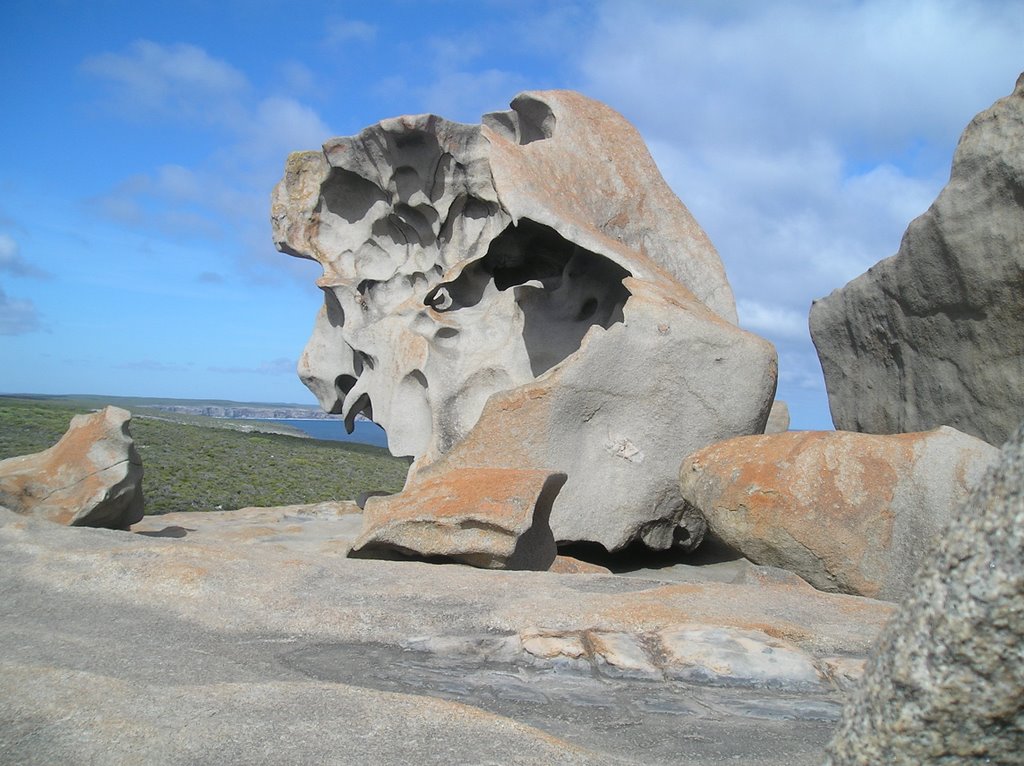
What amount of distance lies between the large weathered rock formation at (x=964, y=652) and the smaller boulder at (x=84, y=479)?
6766 millimetres

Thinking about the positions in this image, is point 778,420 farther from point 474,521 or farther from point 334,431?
point 334,431

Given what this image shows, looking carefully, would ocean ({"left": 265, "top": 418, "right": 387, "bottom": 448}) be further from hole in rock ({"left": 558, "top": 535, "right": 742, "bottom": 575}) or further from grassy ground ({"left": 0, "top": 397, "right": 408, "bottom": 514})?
hole in rock ({"left": 558, "top": 535, "right": 742, "bottom": 575})

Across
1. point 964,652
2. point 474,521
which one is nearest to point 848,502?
point 474,521

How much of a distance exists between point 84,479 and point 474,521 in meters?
3.61

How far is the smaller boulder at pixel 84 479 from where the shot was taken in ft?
23.5

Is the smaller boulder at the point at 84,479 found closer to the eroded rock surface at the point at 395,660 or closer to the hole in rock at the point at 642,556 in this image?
the eroded rock surface at the point at 395,660

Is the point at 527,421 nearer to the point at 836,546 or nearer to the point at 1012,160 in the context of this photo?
the point at 836,546

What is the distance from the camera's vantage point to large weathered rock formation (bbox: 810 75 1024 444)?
5.55 m

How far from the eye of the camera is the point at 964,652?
5.02 feet

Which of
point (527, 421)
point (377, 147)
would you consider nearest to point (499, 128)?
point (377, 147)

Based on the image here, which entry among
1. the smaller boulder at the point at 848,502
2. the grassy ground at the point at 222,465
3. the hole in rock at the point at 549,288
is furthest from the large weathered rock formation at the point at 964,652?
the grassy ground at the point at 222,465

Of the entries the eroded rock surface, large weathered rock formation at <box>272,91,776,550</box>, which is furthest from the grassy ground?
the eroded rock surface

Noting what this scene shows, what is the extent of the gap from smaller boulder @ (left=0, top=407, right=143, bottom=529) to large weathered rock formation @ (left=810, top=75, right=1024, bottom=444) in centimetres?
591

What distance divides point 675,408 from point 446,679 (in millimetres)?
3630
